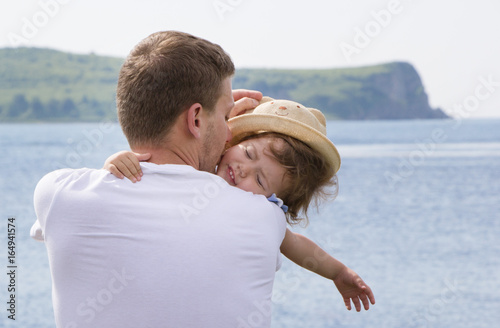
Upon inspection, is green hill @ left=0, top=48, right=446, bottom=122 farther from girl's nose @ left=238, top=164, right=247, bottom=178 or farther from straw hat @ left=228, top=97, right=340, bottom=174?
girl's nose @ left=238, top=164, right=247, bottom=178

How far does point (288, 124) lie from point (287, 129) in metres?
0.02

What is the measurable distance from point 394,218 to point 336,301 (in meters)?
13.6

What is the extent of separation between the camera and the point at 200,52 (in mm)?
2086

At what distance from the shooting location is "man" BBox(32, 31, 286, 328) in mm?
1887

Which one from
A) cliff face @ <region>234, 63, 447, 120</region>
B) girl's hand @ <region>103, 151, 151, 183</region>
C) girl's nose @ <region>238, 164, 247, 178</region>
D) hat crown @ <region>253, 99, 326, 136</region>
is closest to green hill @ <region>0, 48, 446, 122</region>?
cliff face @ <region>234, 63, 447, 120</region>

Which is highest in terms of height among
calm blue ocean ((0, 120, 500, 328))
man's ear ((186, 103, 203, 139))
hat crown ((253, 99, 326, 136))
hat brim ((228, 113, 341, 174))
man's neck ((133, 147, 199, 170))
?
man's ear ((186, 103, 203, 139))

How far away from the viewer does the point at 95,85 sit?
65.2 metres

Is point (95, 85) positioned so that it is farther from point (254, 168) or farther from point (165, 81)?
point (165, 81)

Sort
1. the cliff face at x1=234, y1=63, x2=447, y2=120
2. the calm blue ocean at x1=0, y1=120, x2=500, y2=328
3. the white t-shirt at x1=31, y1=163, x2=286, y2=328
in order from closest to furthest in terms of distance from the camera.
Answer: the white t-shirt at x1=31, y1=163, x2=286, y2=328 < the calm blue ocean at x1=0, y1=120, x2=500, y2=328 < the cliff face at x1=234, y1=63, x2=447, y2=120

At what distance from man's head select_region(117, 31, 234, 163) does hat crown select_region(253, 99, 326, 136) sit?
525 mm

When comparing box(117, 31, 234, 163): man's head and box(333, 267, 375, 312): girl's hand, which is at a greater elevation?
box(117, 31, 234, 163): man's head

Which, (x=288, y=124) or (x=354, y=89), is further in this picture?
(x=354, y=89)

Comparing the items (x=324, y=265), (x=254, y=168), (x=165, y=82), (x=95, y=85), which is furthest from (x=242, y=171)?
(x=95, y=85)

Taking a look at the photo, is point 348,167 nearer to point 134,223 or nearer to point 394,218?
point 394,218
